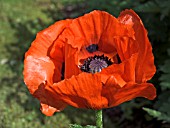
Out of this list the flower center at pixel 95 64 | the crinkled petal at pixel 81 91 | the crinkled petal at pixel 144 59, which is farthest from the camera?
the flower center at pixel 95 64

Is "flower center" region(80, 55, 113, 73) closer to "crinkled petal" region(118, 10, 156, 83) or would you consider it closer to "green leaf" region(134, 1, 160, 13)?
"crinkled petal" region(118, 10, 156, 83)

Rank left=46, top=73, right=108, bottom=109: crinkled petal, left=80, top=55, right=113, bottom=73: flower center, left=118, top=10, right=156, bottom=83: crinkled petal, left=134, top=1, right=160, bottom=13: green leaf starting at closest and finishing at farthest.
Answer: left=46, top=73, right=108, bottom=109: crinkled petal → left=118, top=10, right=156, bottom=83: crinkled petal → left=80, top=55, right=113, bottom=73: flower center → left=134, top=1, right=160, bottom=13: green leaf

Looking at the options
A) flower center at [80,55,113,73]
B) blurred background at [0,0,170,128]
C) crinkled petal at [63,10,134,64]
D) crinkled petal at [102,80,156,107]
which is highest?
crinkled petal at [63,10,134,64]

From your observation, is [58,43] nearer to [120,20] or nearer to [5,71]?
[120,20]

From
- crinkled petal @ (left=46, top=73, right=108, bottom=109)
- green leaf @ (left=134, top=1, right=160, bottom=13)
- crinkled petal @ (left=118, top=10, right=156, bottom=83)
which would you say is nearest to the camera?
crinkled petal @ (left=46, top=73, right=108, bottom=109)

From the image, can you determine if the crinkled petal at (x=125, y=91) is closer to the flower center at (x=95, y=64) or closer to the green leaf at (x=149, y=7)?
the flower center at (x=95, y=64)

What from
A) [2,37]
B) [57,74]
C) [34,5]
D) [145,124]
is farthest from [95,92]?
[34,5]

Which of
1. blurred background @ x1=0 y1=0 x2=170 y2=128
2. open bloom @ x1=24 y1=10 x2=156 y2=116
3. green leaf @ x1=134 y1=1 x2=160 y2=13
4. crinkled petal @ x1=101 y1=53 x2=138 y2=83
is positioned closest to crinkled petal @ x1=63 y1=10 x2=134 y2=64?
open bloom @ x1=24 y1=10 x2=156 y2=116

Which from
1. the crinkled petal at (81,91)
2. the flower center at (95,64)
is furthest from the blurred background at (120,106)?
the crinkled petal at (81,91)
